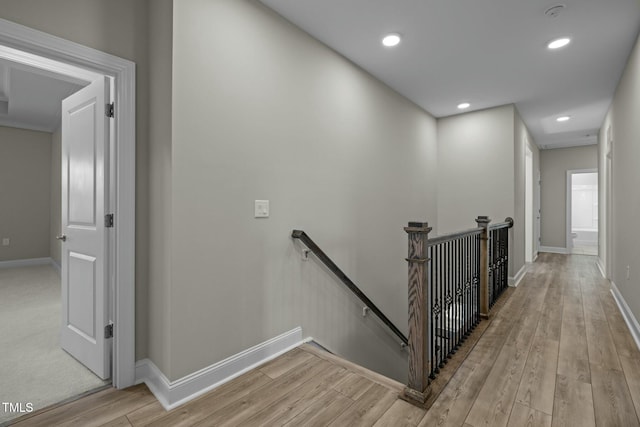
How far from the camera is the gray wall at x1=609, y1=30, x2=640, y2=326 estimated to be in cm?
269

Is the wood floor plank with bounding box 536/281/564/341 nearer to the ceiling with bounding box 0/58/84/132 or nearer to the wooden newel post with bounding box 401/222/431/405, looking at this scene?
the wooden newel post with bounding box 401/222/431/405

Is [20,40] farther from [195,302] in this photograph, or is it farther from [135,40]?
[195,302]

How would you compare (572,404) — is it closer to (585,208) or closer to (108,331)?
(108,331)

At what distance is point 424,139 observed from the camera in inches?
189

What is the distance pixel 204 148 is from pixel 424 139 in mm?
3772

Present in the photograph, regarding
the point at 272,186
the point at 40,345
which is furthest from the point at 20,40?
the point at 40,345

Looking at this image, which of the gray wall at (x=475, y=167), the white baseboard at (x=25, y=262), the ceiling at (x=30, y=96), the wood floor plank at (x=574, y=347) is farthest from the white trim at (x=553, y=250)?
the white baseboard at (x=25, y=262)

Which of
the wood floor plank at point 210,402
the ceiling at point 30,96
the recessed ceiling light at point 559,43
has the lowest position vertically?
the wood floor plank at point 210,402

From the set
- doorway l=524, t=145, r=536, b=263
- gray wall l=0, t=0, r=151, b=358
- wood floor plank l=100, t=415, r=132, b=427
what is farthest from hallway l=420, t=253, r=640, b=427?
doorway l=524, t=145, r=536, b=263

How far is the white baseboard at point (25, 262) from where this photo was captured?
5.67m

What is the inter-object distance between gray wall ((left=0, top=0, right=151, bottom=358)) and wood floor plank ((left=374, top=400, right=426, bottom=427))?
61.4 inches

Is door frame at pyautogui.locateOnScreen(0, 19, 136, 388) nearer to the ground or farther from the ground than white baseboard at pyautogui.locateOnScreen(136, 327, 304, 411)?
farther from the ground

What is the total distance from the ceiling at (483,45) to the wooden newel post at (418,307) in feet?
5.82

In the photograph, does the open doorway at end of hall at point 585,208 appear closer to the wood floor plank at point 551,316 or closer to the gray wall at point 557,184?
the gray wall at point 557,184
